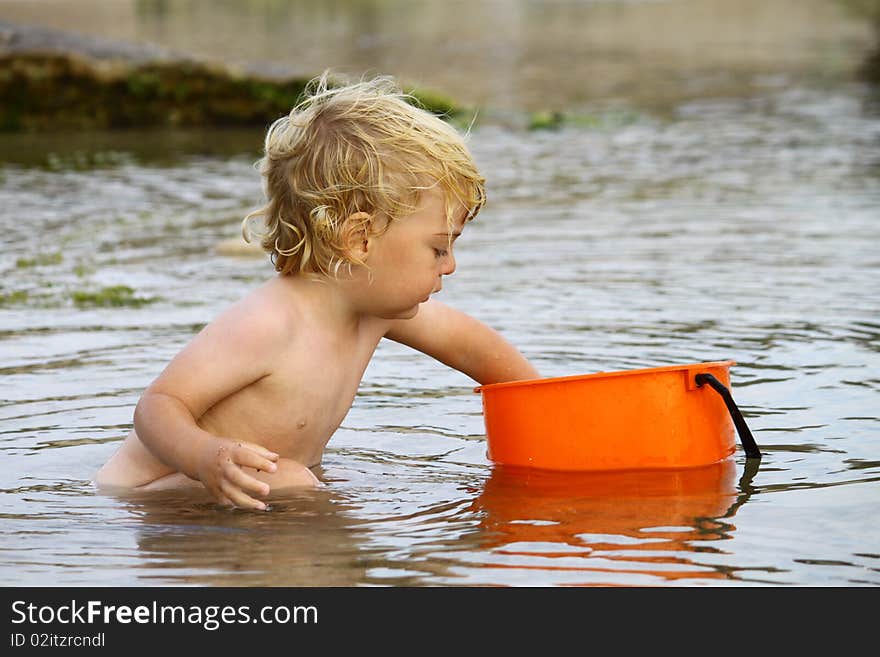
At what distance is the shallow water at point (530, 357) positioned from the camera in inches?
113

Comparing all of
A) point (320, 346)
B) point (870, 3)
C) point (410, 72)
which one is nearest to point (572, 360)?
point (320, 346)

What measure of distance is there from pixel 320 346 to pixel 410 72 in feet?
45.2

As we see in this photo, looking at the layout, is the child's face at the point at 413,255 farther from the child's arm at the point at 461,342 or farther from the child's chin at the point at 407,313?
the child's arm at the point at 461,342

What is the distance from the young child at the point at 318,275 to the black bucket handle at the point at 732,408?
673 mm

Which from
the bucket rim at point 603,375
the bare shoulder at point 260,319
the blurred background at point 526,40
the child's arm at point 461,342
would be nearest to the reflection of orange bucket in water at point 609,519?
the bucket rim at point 603,375

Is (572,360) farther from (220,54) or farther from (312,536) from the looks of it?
(220,54)

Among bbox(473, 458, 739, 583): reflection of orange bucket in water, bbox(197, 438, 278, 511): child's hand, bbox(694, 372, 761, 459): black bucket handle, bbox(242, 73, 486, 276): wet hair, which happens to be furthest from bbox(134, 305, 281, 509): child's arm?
bbox(694, 372, 761, 459): black bucket handle

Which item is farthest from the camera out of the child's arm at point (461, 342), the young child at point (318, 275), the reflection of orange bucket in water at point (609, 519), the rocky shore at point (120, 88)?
the rocky shore at point (120, 88)

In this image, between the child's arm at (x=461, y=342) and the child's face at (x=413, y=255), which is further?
the child's arm at (x=461, y=342)

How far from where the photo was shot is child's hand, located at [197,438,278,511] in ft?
9.61

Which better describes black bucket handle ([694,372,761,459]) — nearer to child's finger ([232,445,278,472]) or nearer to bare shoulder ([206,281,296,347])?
bare shoulder ([206,281,296,347])

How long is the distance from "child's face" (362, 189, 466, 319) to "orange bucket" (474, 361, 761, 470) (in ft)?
1.11

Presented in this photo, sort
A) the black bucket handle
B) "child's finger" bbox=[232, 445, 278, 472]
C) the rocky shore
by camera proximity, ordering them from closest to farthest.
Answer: "child's finger" bbox=[232, 445, 278, 472] < the black bucket handle < the rocky shore
